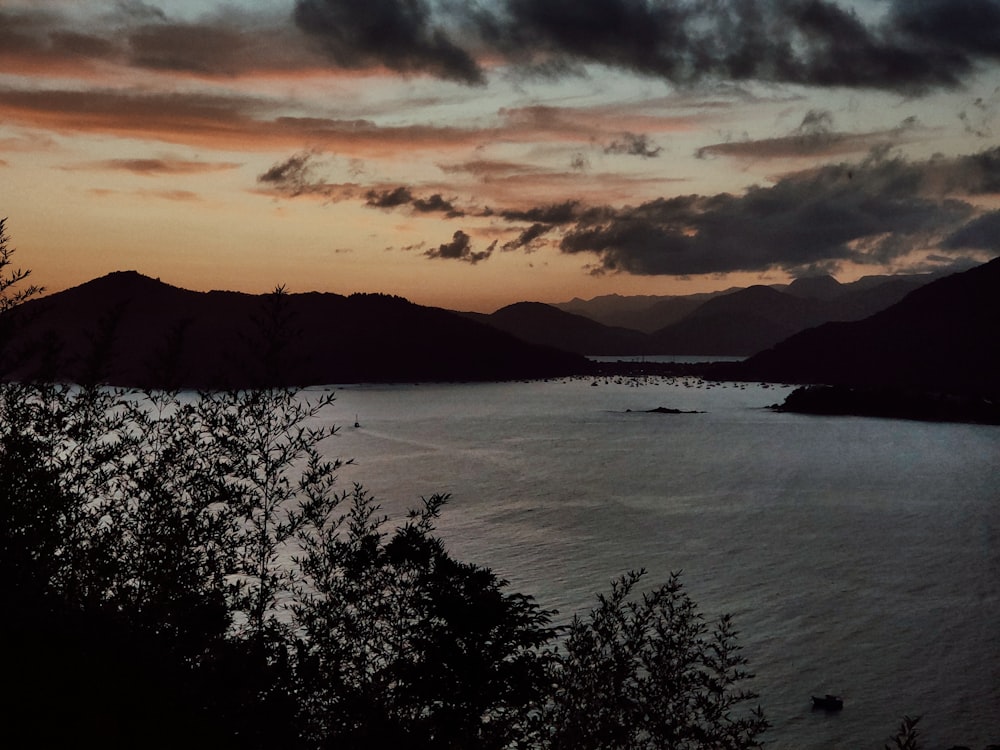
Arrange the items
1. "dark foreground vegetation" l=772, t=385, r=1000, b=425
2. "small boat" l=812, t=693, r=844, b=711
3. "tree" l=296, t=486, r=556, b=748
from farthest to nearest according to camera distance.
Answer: "dark foreground vegetation" l=772, t=385, r=1000, b=425 < "small boat" l=812, t=693, r=844, b=711 < "tree" l=296, t=486, r=556, b=748

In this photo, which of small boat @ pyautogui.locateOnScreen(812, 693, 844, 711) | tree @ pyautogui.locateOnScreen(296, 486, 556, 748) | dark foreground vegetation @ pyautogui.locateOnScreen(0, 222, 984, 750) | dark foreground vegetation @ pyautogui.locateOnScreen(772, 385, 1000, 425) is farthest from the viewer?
dark foreground vegetation @ pyautogui.locateOnScreen(772, 385, 1000, 425)

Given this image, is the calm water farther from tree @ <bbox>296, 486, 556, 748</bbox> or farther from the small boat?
tree @ <bbox>296, 486, 556, 748</bbox>

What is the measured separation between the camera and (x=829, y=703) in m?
35.5

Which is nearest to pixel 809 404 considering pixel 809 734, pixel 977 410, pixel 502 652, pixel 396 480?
pixel 977 410

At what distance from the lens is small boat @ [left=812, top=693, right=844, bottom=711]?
1396 inches

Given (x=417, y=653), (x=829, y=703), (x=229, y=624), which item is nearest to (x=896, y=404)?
(x=829, y=703)

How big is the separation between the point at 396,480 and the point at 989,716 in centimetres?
6912

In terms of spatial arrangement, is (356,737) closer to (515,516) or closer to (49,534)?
(49,534)

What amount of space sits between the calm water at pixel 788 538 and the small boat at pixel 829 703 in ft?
1.55

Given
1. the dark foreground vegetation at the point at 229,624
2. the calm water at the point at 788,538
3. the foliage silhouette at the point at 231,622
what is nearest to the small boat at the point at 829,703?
the calm water at the point at 788,538

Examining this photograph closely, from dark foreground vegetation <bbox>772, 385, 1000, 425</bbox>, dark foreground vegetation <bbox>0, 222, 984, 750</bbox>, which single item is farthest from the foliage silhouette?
dark foreground vegetation <bbox>772, 385, 1000, 425</bbox>

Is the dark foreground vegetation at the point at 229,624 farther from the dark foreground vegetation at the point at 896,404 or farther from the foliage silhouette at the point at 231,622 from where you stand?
the dark foreground vegetation at the point at 896,404

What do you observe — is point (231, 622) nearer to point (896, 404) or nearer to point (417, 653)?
point (417, 653)

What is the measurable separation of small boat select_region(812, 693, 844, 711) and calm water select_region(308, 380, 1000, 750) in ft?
1.55
